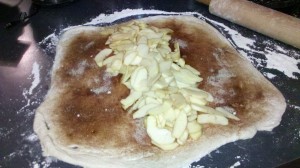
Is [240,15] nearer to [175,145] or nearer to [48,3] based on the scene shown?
[175,145]

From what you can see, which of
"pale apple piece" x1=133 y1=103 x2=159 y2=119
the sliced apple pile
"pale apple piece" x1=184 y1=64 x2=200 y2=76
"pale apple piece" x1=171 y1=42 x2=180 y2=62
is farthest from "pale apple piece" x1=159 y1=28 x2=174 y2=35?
"pale apple piece" x1=133 y1=103 x2=159 y2=119

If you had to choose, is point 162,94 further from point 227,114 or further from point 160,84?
point 227,114

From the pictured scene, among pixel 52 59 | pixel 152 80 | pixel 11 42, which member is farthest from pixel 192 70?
pixel 11 42

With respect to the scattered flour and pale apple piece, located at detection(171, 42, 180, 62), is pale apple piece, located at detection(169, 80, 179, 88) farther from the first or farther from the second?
the scattered flour

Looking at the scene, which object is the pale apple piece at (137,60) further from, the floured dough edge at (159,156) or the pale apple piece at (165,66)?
the floured dough edge at (159,156)

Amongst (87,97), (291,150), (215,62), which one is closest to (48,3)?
(87,97)
